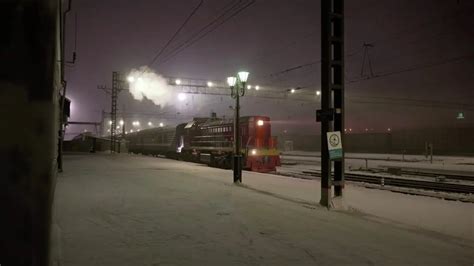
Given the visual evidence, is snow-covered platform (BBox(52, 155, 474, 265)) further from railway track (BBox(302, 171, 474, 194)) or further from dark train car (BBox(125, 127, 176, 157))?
dark train car (BBox(125, 127, 176, 157))

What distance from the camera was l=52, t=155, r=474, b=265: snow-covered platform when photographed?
612 centimetres

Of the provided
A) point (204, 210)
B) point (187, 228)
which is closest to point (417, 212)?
point (204, 210)

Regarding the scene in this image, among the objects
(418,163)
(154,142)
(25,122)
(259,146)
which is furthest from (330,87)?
(154,142)

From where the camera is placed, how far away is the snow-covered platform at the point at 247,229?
612 cm

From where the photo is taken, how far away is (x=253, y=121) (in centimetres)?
2580

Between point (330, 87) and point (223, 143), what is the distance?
16405 mm

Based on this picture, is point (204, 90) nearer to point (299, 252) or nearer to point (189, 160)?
point (189, 160)

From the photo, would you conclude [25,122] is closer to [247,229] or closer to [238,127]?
[247,229]

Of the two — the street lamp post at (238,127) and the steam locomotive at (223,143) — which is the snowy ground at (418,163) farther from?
the street lamp post at (238,127)

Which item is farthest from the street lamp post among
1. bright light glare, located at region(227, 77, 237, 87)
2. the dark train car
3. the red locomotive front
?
the dark train car

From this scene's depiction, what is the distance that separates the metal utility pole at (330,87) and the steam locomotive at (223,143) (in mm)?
13655

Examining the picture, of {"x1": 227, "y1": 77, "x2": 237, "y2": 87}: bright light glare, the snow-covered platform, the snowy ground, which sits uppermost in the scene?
{"x1": 227, "y1": 77, "x2": 237, "y2": 87}: bright light glare

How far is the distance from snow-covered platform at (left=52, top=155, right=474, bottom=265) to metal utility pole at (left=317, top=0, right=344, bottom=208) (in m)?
0.82

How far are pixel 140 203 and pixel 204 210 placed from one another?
200cm
